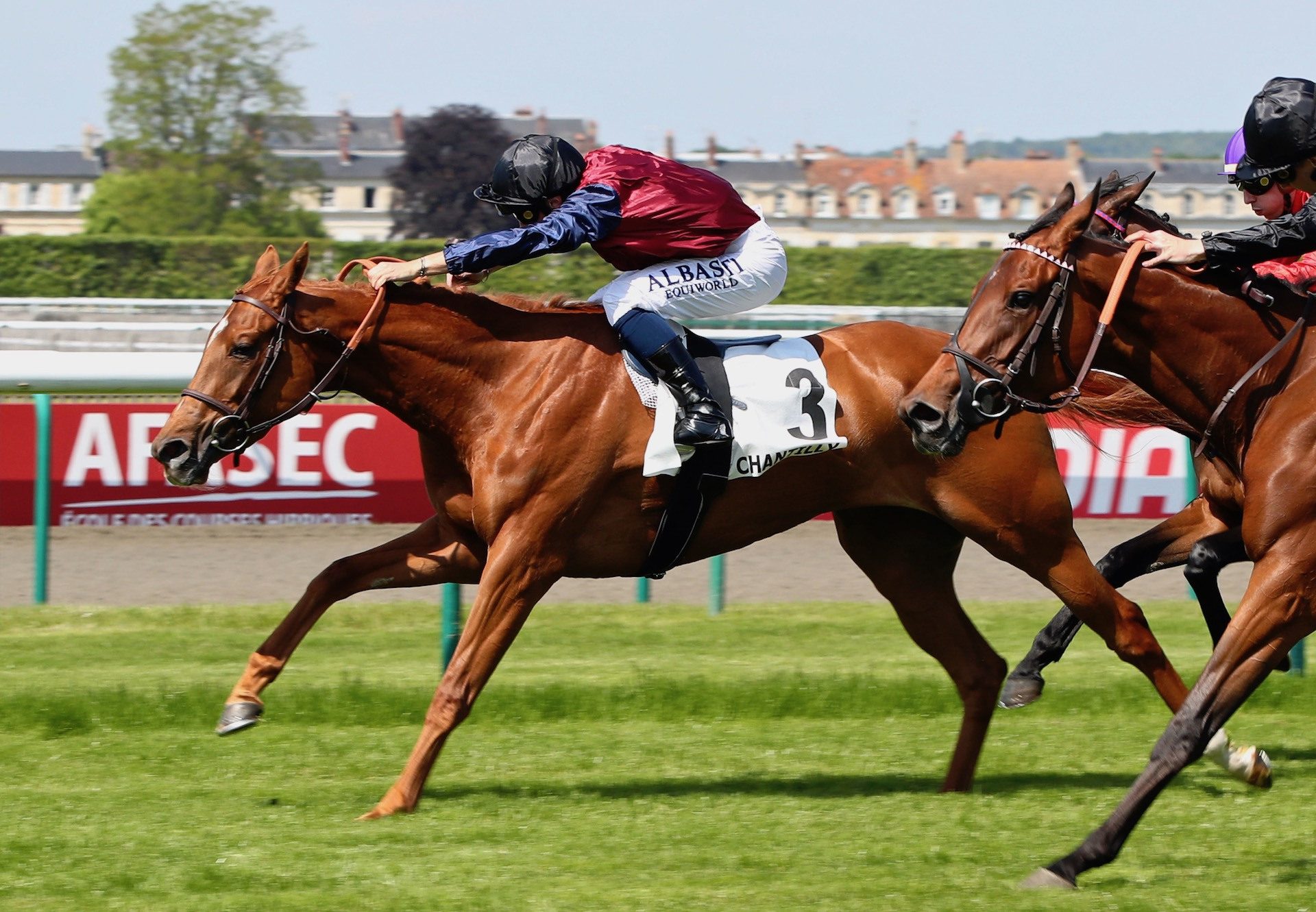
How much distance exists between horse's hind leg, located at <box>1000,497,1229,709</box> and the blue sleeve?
81.9 inches

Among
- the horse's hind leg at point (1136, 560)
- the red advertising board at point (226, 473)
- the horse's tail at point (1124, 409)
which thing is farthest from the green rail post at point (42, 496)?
the horse's tail at point (1124, 409)

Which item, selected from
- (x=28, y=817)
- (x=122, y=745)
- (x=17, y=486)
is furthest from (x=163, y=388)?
(x=28, y=817)

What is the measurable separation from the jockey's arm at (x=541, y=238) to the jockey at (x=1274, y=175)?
5.07ft

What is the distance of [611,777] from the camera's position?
5543 millimetres

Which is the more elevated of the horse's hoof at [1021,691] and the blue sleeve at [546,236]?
the blue sleeve at [546,236]

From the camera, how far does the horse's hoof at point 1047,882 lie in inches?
160

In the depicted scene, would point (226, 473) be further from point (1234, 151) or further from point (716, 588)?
point (1234, 151)

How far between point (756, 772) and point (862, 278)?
143 feet

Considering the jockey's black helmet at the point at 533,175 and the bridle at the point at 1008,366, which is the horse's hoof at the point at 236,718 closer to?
the jockey's black helmet at the point at 533,175

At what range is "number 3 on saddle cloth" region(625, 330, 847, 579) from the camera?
5.13m

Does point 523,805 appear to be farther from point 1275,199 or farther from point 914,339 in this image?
point 1275,199

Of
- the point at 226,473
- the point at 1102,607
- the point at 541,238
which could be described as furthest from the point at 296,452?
the point at 1102,607

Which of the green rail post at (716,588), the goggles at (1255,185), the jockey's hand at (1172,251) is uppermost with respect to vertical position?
the goggles at (1255,185)

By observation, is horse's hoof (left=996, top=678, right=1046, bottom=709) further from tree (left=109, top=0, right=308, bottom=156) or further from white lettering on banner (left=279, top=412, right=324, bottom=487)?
tree (left=109, top=0, right=308, bottom=156)
